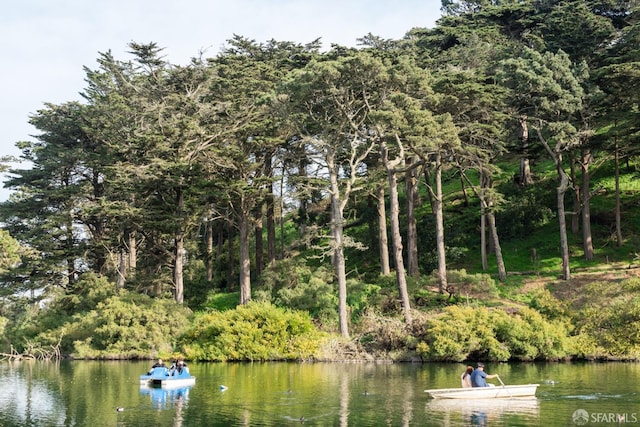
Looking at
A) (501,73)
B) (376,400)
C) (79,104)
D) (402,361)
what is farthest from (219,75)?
(376,400)

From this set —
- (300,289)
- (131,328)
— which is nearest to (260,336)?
(300,289)

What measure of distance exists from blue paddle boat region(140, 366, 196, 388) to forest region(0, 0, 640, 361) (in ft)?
36.2

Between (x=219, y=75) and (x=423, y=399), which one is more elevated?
(x=219, y=75)

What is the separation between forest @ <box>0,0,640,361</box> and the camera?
42500mm

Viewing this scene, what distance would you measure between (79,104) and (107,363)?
24.8 m

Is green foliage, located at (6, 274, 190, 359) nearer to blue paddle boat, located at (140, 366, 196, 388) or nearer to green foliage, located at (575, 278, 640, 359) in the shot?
blue paddle boat, located at (140, 366, 196, 388)

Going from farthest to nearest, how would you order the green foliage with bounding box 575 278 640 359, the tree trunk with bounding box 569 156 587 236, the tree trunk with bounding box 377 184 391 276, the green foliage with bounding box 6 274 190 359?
the tree trunk with bounding box 569 156 587 236
the tree trunk with bounding box 377 184 391 276
the green foliage with bounding box 6 274 190 359
the green foliage with bounding box 575 278 640 359

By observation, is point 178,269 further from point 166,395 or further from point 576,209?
point 576,209

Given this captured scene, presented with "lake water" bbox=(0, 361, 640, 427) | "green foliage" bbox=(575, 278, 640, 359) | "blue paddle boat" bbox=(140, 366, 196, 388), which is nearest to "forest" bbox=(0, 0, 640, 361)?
"green foliage" bbox=(575, 278, 640, 359)

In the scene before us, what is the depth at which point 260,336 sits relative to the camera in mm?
43250

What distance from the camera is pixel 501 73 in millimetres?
49031

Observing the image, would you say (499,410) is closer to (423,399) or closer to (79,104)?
(423,399)

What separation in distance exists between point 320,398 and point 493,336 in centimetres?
1613

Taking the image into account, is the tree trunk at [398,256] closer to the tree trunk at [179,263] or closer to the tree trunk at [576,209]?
the tree trunk at [179,263]
